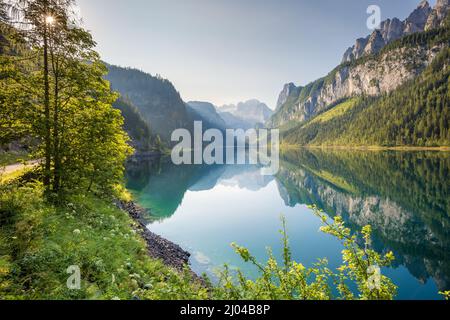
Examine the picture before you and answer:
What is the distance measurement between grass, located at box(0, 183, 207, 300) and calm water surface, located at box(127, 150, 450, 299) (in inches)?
215

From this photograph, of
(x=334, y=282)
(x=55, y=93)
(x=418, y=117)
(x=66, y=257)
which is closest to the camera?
(x=334, y=282)

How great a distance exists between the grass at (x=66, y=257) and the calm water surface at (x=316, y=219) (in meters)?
5.47

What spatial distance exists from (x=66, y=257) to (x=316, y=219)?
31464 millimetres

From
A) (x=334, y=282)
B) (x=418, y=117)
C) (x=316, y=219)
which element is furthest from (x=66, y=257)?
(x=418, y=117)

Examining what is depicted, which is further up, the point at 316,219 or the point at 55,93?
the point at 55,93

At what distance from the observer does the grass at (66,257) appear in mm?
6967

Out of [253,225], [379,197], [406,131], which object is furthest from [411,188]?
[406,131]

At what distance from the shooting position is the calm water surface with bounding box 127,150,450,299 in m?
20.9

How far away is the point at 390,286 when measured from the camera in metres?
6.57

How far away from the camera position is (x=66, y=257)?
9.18 m

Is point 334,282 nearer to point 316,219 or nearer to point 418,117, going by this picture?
point 316,219

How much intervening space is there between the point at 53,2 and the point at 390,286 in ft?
64.0

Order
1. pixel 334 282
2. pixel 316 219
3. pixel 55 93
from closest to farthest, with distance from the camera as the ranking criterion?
pixel 334 282
pixel 55 93
pixel 316 219
